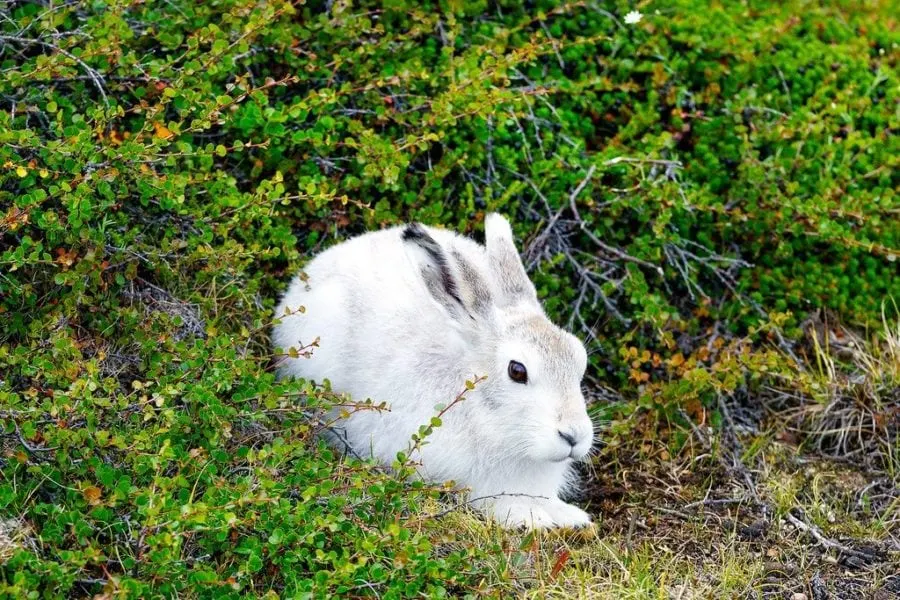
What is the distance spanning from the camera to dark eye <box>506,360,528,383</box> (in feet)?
18.9

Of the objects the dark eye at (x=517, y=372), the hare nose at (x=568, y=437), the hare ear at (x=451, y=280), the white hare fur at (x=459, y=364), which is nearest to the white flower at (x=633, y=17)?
the white hare fur at (x=459, y=364)

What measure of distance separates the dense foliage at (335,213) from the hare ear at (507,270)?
0.74m

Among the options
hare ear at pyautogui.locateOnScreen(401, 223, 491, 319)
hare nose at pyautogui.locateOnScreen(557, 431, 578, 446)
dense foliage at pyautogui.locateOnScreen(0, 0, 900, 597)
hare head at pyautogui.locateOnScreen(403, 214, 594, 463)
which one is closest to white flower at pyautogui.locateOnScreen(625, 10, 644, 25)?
dense foliage at pyautogui.locateOnScreen(0, 0, 900, 597)

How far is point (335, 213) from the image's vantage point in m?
7.01

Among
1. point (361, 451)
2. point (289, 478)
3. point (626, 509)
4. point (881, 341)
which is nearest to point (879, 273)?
point (881, 341)

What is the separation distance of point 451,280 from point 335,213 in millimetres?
1340

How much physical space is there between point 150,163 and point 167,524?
2.35m

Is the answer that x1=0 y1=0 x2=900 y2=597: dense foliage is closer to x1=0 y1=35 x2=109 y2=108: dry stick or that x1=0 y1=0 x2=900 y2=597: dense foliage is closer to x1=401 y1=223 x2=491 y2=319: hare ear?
x1=0 y1=35 x2=109 y2=108: dry stick

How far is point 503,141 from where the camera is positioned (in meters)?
7.36

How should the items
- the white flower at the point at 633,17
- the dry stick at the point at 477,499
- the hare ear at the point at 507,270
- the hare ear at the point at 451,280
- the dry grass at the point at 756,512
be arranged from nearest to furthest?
the dry stick at the point at 477,499 < the dry grass at the point at 756,512 < the hare ear at the point at 451,280 < the hare ear at the point at 507,270 < the white flower at the point at 633,17

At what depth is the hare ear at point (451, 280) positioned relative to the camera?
19.2ft

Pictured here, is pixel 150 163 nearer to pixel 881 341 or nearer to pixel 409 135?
pixel 409 135

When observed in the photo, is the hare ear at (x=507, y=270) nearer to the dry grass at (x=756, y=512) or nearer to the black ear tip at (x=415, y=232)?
the black ear tip at (x=415, y=232)

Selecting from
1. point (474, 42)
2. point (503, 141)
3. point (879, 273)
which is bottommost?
point (879, 273)
